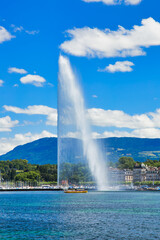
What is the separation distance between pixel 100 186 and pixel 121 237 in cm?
15861

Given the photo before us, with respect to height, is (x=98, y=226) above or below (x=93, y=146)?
below

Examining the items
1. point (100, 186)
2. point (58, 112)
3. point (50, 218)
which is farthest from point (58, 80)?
point (100, 186)

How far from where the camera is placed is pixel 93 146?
155 m

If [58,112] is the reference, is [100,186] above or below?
below

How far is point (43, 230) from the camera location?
44062 mm

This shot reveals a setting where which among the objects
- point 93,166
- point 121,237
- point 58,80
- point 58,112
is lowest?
point 121,237

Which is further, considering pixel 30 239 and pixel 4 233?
pixel 4 233

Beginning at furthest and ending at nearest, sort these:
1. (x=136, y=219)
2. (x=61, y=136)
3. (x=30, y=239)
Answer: (x=61, y=136)
(x=136, y=219)
(x=30, y=239)

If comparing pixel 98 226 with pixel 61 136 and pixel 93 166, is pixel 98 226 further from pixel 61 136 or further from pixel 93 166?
pixel 93 166

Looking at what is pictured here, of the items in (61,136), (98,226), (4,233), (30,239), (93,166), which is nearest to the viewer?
(30,239)

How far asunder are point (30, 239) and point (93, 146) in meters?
118

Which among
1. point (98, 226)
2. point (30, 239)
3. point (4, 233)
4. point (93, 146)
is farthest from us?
point (93, 146)

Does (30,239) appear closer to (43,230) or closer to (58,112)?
(43,230)

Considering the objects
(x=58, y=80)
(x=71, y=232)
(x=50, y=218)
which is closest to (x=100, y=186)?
(x=58, y=80)
